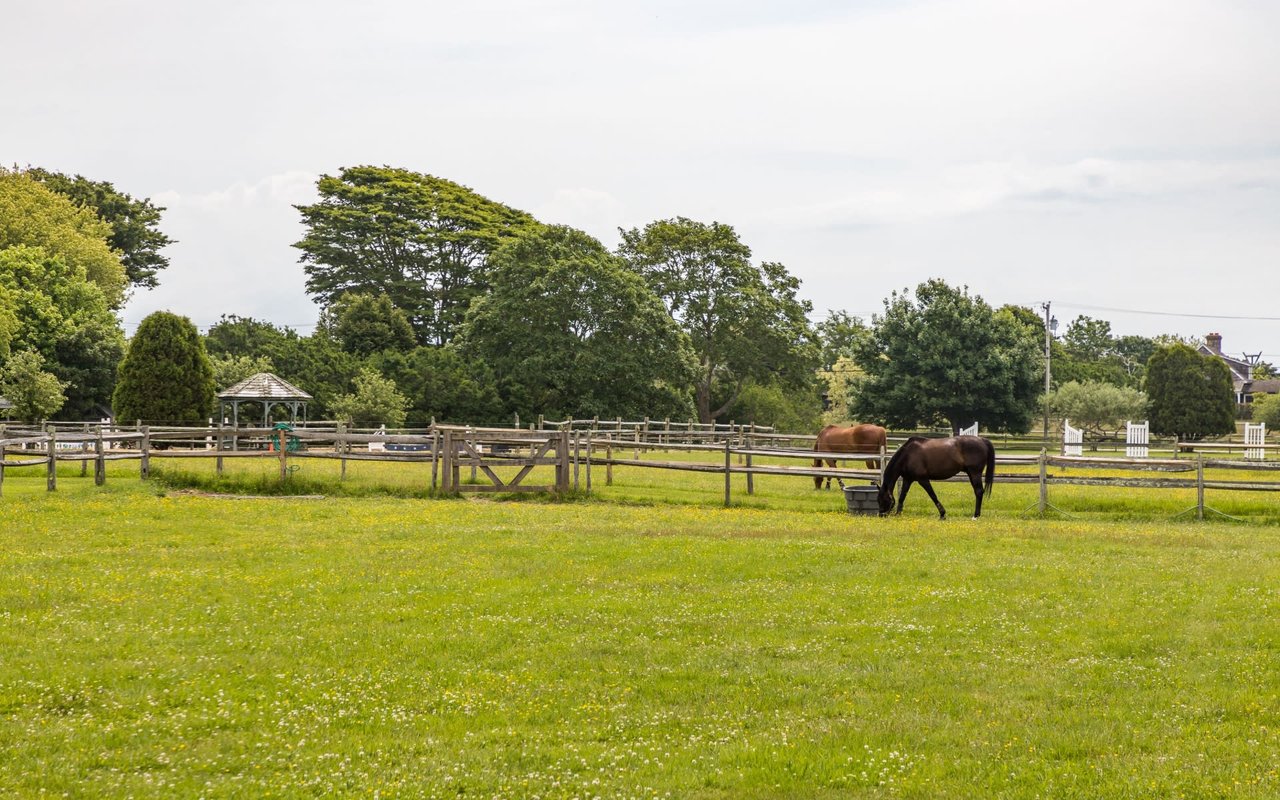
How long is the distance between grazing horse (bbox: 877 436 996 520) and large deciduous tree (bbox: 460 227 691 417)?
1189 inches

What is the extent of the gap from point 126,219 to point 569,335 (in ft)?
113

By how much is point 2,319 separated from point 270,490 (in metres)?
25.7

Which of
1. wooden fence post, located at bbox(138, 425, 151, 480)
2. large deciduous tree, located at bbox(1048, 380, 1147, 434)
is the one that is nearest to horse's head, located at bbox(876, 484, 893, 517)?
wooden fence post, located at bbox(138, 425, 151, 480)

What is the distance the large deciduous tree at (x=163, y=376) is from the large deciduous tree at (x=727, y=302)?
29.8m

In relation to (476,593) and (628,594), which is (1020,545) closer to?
(628,594)

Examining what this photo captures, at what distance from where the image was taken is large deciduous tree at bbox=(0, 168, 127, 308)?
56.3 m

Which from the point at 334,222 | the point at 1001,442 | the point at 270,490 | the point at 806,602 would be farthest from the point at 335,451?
the point at 334,222

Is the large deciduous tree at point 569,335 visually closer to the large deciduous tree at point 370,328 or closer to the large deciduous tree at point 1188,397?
the large deciduous tree at point 370,328

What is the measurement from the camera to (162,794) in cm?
629

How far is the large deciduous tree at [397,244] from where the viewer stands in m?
68.3

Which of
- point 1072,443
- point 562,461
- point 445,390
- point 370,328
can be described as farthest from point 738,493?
point 370,328

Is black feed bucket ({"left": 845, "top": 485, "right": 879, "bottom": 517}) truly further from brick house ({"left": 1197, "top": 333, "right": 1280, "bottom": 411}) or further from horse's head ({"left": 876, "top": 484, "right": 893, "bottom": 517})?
brick house ({"left": 1197, "top": 333, "right": 1280, "bottom": 411})

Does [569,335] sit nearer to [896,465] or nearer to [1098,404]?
[1098,404]

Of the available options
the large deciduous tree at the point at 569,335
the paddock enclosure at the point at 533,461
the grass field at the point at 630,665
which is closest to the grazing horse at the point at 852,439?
the paddock enclosure at the point at 533,461
